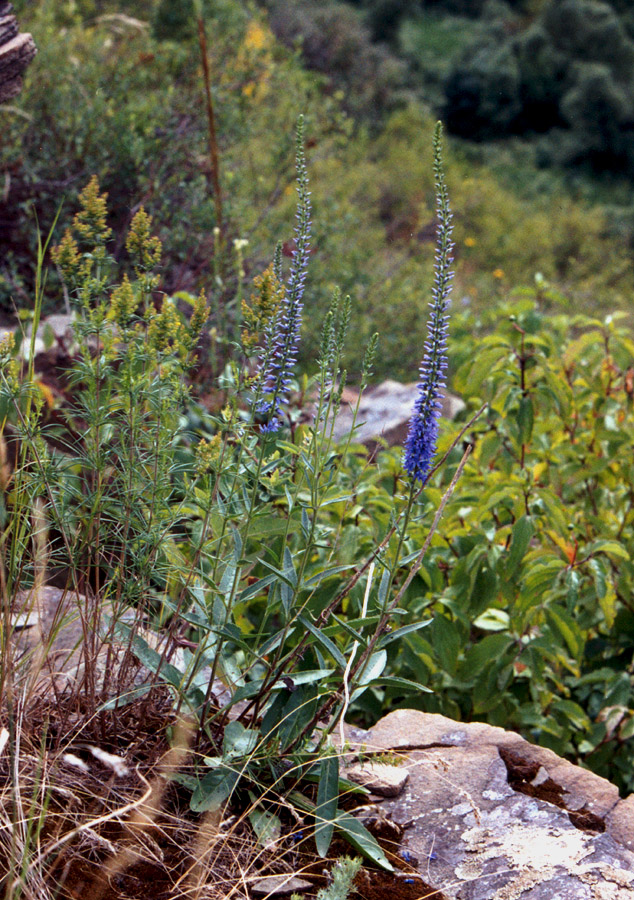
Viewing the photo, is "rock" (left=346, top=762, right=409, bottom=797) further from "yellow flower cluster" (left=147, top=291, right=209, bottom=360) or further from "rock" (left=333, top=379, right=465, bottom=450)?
"rock" (left=333, top=379, right=465, bottom=450)

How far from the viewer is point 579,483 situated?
317 centimetres

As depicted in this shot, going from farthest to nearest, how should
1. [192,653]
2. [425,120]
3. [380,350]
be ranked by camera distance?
1. [425,120]
2. [380,350]
3. [192,653]

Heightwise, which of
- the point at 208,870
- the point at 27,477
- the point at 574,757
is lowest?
the point at 574,757

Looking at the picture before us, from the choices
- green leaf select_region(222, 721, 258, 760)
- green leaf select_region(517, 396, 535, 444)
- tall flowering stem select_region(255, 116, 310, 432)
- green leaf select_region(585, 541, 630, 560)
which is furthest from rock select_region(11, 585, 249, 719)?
green leaf select_region(517, 396, 535, 444)

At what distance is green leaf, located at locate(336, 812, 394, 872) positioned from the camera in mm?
1642

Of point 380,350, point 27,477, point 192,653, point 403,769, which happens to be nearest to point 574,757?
point 403,769

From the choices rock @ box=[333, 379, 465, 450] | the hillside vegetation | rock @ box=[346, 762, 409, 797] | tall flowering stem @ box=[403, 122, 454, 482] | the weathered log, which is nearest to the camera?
tall flowering stem @ box=[403, 122, 454, 482]

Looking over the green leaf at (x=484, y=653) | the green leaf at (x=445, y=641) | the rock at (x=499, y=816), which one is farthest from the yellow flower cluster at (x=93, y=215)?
the green leaf at (x=484, y=653)

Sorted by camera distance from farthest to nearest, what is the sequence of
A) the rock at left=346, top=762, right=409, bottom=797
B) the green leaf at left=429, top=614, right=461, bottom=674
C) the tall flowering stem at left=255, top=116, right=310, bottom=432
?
the green leaf at left=429, top=614, right=461, bottom=674 → the rock at left=346, top=762, right=409, bottom=797 → the tall flowering stem at left=255, top=116, right=310, bottom=432

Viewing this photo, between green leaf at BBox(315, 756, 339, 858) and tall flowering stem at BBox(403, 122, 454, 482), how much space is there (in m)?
0.58

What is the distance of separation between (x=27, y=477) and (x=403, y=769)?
1.05 m

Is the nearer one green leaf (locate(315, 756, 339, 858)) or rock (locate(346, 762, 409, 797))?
green leaf (locate(315, 756, 339, 858))

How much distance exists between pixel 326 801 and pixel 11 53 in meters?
2.48

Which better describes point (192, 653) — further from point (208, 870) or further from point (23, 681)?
point (208, 870)
